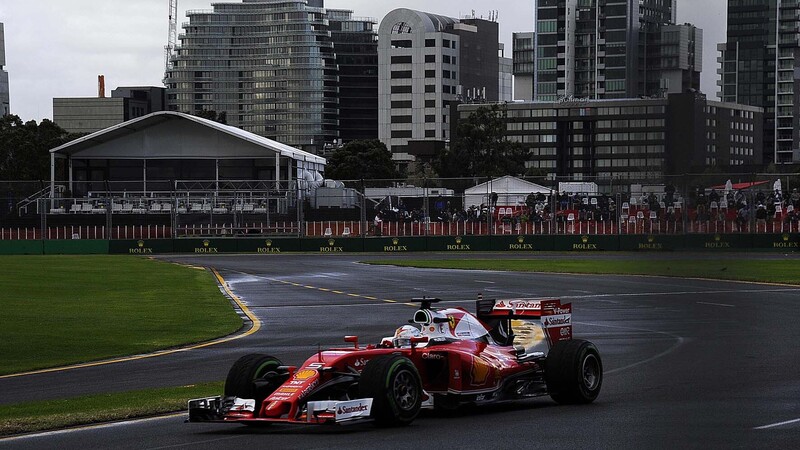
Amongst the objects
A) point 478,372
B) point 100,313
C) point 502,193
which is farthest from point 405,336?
point 502,193

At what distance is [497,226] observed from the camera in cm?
6200

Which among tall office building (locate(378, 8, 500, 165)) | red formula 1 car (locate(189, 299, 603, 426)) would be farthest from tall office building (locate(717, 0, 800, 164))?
tall office building (locate(378, 8, 500, 165))

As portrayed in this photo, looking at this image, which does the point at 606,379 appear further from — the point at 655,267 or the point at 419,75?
the point at 419,75

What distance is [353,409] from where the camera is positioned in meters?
11.1

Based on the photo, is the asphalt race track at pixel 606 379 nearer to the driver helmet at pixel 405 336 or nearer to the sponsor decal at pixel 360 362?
the sponsor decal at pixel 360 362

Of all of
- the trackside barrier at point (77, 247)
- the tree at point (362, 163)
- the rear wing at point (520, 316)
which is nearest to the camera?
the rear wing at point (520, 316)

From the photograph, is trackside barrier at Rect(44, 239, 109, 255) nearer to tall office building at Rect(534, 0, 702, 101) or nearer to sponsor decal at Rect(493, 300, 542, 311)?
A: sponsor decal at Rect(493, 300, 542, 311)

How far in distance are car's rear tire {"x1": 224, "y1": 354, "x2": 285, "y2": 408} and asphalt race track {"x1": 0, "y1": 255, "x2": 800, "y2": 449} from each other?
0.39 metres

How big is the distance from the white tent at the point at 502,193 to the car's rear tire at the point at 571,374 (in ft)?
156

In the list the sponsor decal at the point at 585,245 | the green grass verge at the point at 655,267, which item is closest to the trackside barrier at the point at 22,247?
the green grass verge at the point at 655,267

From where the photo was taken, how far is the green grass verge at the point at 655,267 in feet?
13.7

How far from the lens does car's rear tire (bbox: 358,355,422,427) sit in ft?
36.9

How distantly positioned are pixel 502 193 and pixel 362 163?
8047cm

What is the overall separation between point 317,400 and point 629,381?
5.11 m
